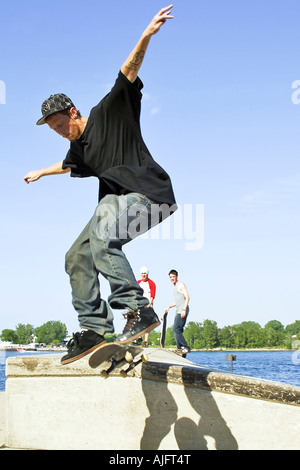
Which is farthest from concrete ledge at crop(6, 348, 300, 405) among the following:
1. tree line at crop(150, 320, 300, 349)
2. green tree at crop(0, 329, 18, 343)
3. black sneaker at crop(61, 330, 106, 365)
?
green tree at crop(0, 329, 18, 343)

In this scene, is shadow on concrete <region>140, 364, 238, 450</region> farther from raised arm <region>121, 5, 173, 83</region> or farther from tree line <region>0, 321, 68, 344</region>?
tree line <region>0, 321, 68, 344</region>

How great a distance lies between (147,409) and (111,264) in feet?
6.25

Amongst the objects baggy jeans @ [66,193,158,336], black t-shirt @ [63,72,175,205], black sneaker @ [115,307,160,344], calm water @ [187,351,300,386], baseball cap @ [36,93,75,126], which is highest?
baseball cap @ [36,93,75,126]

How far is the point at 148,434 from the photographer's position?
477 cm

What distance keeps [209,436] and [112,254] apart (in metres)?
2.16

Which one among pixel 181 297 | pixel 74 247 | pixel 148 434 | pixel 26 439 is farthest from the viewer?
pixel 181 297

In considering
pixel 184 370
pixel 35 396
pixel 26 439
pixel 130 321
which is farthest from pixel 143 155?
pixel 26 439

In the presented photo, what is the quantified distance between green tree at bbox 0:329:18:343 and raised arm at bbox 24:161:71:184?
5134 inches

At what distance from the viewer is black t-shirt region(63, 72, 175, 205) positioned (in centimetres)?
396

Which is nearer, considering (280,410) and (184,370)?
(280,410)

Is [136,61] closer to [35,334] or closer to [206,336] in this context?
[206,336]

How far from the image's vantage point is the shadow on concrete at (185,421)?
14.7 feet

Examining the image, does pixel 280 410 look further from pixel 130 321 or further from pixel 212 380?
pixel 130 321

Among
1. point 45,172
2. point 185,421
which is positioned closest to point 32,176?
point 45,172
